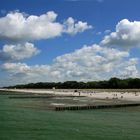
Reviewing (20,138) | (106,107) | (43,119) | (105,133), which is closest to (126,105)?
(106,107)

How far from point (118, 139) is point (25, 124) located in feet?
52.8

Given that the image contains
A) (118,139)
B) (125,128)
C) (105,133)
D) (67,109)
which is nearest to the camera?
(118,139)

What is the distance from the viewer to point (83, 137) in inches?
1487

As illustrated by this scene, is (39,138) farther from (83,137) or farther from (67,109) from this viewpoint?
(67,109)

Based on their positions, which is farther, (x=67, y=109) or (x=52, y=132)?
(x=67, y=109)

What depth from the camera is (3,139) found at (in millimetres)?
36969

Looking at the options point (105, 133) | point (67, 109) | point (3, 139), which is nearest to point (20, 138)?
point (3, 139)

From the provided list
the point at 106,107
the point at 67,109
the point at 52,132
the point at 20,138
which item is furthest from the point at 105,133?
the point at 106,107

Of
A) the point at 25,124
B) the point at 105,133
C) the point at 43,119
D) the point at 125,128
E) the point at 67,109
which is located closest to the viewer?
the point at 105,133

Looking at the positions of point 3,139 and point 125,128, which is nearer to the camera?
point 3,139

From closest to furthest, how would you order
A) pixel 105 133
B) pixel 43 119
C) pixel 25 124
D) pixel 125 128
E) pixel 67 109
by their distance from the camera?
pixel 105 133
pixel 125 128
pixel 25 124
pixel 43 119
pixel 67 109

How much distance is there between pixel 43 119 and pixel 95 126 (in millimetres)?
11231

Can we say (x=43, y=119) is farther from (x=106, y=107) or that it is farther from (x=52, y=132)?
(x=106, y=107)

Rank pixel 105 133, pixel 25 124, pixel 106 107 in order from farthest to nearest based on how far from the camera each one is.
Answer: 1. pixel 106 107
2. pixel 25 124
3. pixel 105 133
